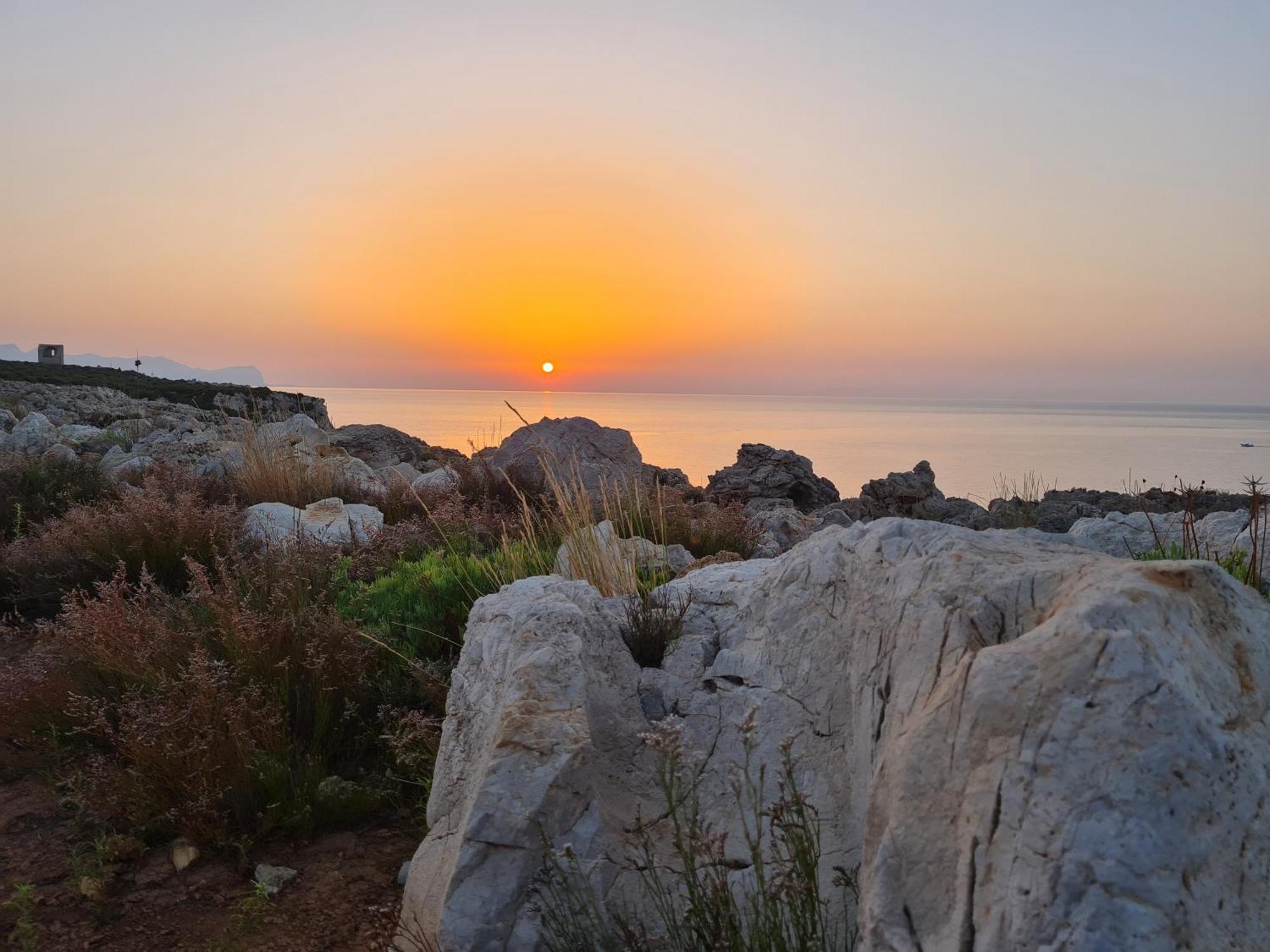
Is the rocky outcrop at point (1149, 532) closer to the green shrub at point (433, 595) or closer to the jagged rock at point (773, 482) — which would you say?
the green shrub at point (433, 595)

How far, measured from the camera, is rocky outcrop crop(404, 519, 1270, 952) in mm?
1799

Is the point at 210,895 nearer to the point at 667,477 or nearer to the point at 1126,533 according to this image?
the point at 1126,533

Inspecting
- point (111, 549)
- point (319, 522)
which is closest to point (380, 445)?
point (319, 522)

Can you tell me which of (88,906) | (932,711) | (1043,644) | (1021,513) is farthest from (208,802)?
(1021,513)

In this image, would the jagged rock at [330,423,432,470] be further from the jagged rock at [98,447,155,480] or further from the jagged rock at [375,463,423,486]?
the jagged rock at [98,447,155,480]

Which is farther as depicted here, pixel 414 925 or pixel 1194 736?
pixel 414 925

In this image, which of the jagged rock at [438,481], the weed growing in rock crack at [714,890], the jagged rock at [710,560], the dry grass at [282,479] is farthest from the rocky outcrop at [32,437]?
the weed growing in rock crack at [714,890]

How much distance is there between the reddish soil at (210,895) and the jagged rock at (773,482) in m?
9.72

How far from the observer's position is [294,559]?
6492 mm

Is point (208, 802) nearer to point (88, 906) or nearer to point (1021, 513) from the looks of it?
point (88, 906)

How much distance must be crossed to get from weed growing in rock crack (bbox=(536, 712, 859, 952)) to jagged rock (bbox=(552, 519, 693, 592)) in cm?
246

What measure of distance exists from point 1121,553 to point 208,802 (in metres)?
5.69

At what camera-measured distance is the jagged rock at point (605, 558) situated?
5.64m

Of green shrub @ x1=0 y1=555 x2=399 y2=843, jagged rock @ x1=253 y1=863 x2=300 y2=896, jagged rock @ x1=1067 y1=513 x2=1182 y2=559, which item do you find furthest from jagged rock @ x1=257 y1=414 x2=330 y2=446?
jagged rock @ x1=1067 y1=513 x2=1182 y2=559
